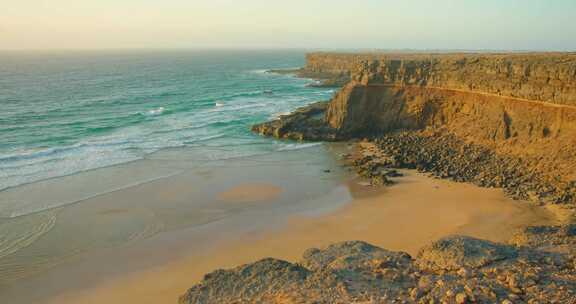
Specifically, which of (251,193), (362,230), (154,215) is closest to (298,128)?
(251,193)

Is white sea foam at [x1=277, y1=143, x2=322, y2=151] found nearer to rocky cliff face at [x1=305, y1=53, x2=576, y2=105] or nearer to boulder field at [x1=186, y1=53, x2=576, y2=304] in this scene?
boulder field at [x1=186, y1=53, x2=576, y2=304]

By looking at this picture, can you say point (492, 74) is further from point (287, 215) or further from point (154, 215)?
point (154, 215)

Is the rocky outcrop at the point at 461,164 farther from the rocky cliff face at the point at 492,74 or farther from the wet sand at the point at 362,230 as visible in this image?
the rocky cliff face at the point at 492,74

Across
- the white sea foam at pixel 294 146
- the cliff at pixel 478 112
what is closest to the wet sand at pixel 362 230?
the cliff at pixel 478 112

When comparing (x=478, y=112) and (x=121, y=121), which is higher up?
(x=478, y=112)

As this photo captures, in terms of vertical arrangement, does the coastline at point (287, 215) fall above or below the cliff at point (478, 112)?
below

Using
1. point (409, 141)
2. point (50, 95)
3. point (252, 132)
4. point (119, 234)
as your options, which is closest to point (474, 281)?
point (119, 234)
